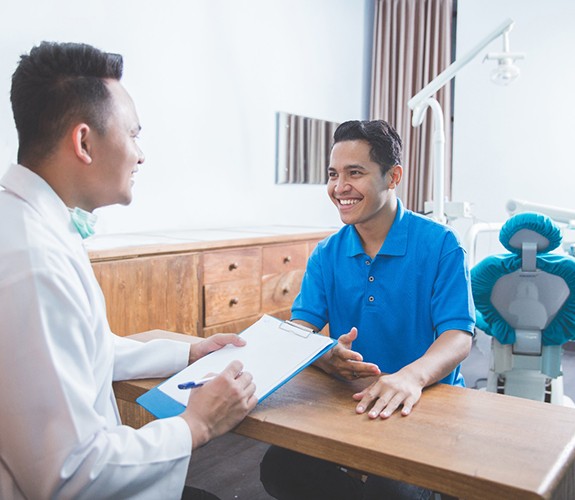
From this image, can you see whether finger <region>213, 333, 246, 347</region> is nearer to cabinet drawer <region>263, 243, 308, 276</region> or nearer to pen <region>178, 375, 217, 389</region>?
pen <region>178, 375, 217, 389</region>

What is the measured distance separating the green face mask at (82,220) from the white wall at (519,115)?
11.7ft

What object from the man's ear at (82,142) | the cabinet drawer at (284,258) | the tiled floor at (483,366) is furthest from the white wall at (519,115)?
the man's ear at (82,142)

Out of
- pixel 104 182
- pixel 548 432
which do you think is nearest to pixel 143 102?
pixel 104 182

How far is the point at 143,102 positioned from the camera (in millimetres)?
2795

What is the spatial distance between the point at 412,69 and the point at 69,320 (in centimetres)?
414

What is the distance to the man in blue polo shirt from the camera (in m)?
1.34

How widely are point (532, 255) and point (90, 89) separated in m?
1.83

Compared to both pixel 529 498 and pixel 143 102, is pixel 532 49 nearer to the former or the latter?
pixel 143 102

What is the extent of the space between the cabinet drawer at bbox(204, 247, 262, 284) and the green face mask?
145 cm

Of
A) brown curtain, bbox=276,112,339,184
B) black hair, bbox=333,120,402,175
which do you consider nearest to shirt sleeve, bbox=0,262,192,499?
black hair, bbox=333,120,402,175

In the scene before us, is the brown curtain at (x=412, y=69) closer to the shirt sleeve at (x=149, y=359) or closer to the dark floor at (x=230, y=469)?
the dark floor at (x=230, y=469)

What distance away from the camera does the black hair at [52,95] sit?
0.88 m

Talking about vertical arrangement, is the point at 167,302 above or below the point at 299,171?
below

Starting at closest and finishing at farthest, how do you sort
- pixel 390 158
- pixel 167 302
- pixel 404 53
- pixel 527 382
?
pixel 390 158 < pixel 167 302 < pixel 527 382 < pixel 404 53
